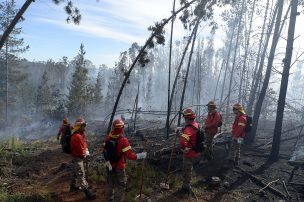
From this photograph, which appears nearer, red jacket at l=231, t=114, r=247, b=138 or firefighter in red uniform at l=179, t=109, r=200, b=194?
firefighter in red uniform at l=179, t=109, r=200, b=194

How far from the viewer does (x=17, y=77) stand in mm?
47344

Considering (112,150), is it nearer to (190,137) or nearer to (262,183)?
(190,137)

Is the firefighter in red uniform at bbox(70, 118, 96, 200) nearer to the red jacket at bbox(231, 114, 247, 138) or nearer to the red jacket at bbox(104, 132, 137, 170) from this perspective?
the red jacket at bbox(104, 132, 137, 170)

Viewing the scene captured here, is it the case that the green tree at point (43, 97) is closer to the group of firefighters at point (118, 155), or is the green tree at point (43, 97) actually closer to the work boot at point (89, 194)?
the group of firefighters at point (118, 155)

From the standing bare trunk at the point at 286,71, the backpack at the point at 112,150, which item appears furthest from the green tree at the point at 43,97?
the backpack at the point at 112,150

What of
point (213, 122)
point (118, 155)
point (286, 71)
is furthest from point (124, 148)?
point (286, 71)

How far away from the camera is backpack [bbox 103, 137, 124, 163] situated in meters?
7.55

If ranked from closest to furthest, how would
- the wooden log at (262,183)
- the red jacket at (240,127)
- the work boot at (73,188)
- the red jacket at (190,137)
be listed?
1. the red jacket at (190,137)
2. the work boot at (73,188)
3. the wooden log at (262,183)
4. the red jacket at (240,127)

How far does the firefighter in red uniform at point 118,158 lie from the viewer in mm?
7578

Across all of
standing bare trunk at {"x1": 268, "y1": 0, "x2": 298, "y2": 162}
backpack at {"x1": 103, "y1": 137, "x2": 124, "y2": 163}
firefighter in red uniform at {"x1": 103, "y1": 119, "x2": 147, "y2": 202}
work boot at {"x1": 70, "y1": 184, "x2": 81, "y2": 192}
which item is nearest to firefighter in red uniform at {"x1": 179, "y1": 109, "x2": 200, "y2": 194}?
firefighter in red uniform at {"x1": 103, "y1": 119, "x2": 147, "y2": 202}

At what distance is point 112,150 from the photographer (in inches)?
298

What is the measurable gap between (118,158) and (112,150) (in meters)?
0.28

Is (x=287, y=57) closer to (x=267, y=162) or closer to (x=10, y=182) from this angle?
(x=267, y=162)

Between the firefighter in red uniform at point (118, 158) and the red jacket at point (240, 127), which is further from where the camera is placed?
the red jacket at point (240, 127)
